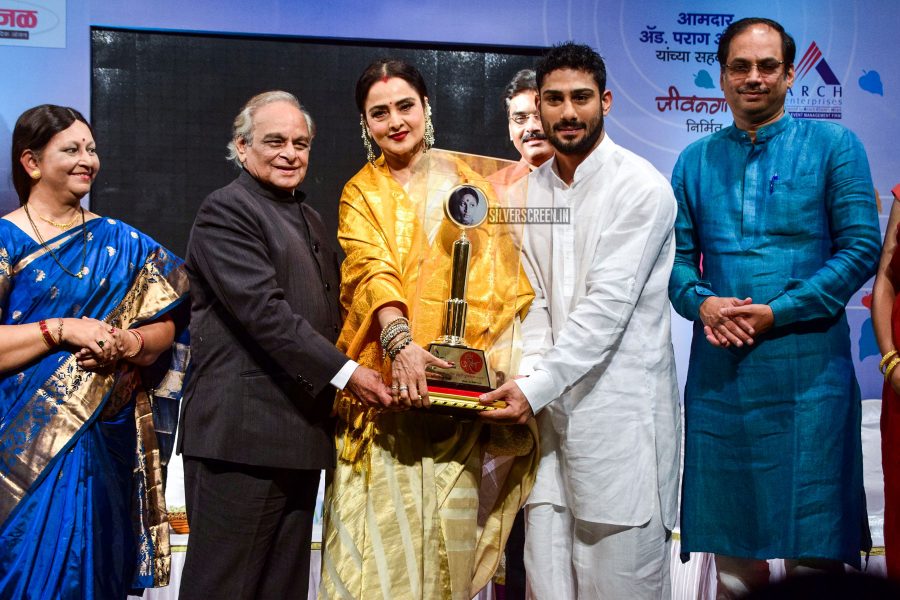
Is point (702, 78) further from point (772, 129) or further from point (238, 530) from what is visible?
point (238, 530)

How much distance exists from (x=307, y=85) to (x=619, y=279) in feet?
7.94

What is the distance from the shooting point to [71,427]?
2.81 metres

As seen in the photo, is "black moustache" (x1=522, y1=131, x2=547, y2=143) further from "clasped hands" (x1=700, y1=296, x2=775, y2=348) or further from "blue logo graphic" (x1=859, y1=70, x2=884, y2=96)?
"blue logo graphic" (x1=859, y1=70, x2=884, y2=96)

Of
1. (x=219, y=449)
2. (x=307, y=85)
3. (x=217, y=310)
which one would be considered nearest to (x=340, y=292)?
(x=217, y=310)

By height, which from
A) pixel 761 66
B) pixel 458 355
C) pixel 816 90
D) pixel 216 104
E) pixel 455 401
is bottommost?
pixel 455 401

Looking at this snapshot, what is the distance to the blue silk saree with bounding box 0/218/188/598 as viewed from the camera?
2752mm

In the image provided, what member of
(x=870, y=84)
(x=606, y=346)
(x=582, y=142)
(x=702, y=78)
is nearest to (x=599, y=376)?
(x=606, y=346)

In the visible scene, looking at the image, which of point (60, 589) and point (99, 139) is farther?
point (99, 139)

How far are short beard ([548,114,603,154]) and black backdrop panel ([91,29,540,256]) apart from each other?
1.93 m

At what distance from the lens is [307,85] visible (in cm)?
444

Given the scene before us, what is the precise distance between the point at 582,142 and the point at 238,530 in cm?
141

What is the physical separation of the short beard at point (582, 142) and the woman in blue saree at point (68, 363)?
1.28 m

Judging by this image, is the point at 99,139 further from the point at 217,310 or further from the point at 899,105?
the point at 899,105

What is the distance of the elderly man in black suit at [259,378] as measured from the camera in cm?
250
